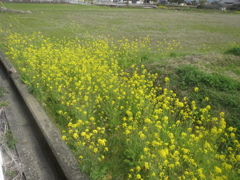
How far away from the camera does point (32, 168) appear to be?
2971 mm

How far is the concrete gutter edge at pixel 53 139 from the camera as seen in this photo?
272 centimetres

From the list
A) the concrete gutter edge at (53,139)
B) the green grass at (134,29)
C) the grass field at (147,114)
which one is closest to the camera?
the concrete gutter edge at (53,139)

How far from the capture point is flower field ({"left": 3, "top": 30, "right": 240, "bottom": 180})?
276 cm

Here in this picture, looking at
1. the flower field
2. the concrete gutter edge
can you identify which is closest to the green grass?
the flower field

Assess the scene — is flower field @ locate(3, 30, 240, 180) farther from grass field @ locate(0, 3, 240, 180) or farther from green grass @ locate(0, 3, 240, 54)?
green grass @ locate(0, 3, 240, 54)

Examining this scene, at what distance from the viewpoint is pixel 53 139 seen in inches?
127

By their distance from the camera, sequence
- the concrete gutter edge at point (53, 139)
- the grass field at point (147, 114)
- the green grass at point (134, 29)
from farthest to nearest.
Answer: the green grass at point (134, 29) → the grass field at point (147, 114) → the concrete gutter edge at point (53, 139)

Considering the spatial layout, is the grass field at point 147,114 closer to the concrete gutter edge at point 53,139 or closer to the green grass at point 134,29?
the concrete gutter edge at point 53,139

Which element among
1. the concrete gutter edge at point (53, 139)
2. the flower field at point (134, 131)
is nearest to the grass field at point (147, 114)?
the flower field at point (134, 131)

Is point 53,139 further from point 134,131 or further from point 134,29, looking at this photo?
point 134,29

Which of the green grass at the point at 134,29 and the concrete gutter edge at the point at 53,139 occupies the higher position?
the green grass at the point at 134,29

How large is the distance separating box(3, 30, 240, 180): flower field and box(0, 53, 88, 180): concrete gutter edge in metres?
0.12

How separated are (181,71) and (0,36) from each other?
8359 millimetres

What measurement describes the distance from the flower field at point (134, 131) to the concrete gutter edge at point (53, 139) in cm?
12
